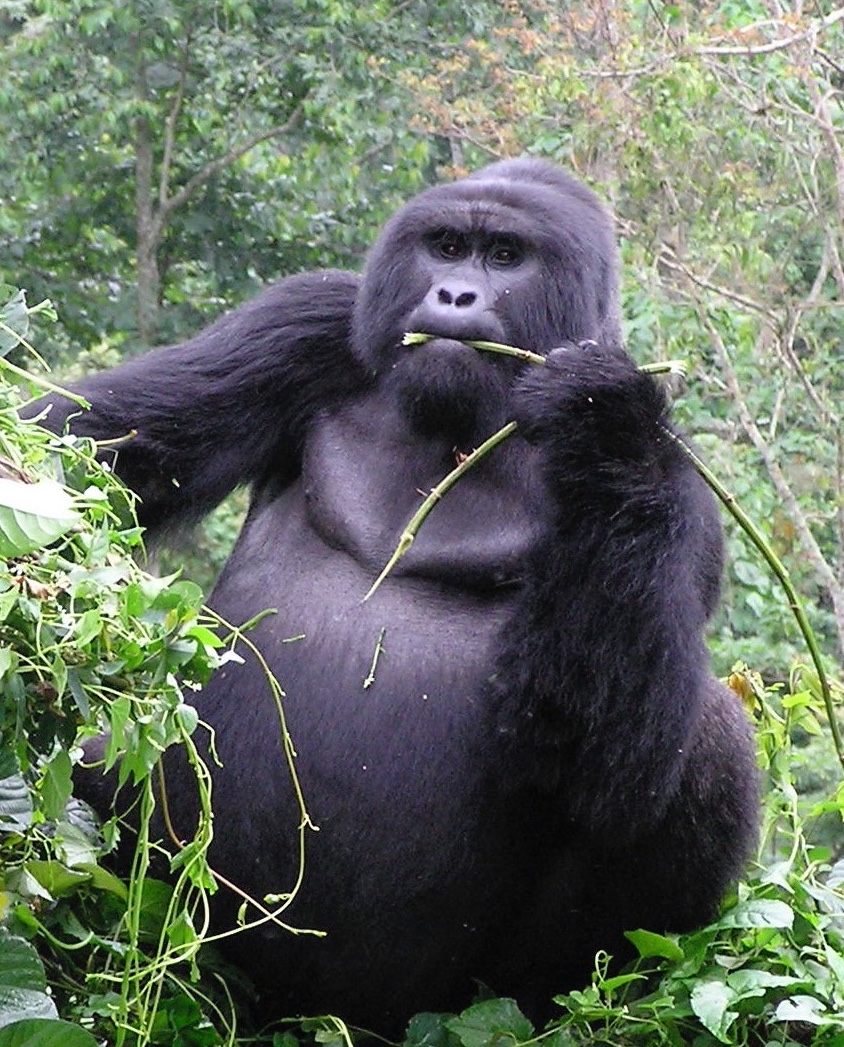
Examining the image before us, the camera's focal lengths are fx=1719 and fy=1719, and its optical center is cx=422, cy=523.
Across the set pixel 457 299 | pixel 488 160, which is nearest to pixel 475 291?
pixel 457 299

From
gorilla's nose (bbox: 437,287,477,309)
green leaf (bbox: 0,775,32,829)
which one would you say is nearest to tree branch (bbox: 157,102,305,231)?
gorilla's nose (bbox: 437,287,477,309)

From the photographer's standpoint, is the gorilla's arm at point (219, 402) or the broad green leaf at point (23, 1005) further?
the gorilla's arm at point (219, 402)

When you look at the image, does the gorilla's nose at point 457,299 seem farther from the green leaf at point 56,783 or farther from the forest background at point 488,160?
the forest background at point 488,160

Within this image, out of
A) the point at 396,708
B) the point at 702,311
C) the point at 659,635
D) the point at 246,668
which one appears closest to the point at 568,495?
the point at 659,635

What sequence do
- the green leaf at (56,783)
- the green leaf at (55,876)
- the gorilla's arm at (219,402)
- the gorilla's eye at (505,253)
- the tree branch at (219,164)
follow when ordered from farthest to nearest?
the tree branch at (219,164) → the gorilla's arm at (219,402) → the gorilla's eye at (505,253) → the green leaf at (55,876) → the green leaf at (56,783)

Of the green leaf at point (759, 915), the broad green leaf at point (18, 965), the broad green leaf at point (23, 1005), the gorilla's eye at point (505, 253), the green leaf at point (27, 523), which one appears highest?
the gorilla's eye at point (505, 253)

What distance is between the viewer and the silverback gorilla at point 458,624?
264 cm

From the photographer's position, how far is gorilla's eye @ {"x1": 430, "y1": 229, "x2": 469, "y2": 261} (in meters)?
3.04

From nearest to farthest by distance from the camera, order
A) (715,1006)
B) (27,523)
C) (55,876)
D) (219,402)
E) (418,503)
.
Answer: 1. (27,523)
2. (55,876)
3. (715,1006)
4. (418,503)
5. (219,402)

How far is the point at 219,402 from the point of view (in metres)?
3.19

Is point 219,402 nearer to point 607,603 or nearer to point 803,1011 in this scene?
point 607,603

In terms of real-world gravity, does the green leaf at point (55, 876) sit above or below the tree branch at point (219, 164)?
below

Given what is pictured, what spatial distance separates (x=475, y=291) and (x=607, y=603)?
24.0 inches

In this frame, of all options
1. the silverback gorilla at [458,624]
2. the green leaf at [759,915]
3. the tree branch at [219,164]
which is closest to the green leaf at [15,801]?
the silverback gorilla at [458,624]
